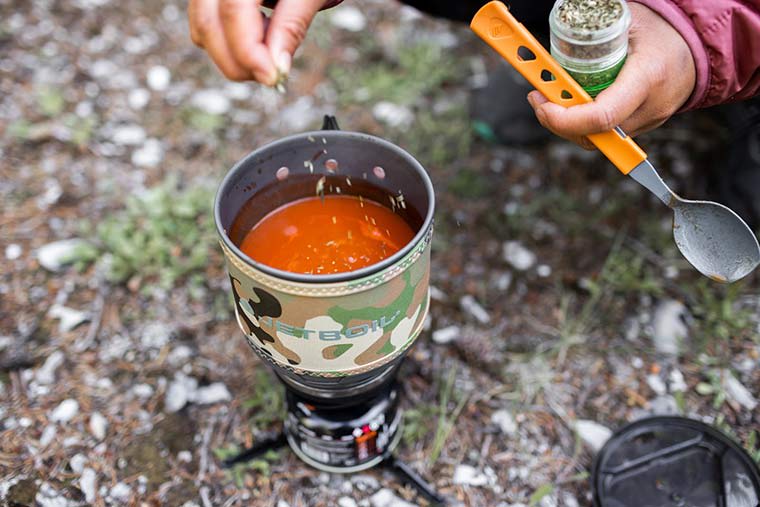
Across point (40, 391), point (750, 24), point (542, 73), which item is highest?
point (750, 24)

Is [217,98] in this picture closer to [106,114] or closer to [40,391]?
[106,114]

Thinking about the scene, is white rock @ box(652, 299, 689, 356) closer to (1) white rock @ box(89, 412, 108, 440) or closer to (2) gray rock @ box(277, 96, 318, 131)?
(2) gray rock @ box(277, 96, 318, 131)

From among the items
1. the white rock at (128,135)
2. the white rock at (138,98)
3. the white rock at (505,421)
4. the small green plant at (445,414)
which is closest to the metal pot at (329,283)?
the small green plant at (445,414)

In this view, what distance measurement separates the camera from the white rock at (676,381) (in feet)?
7.00

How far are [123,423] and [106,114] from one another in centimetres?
133

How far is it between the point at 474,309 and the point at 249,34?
123 cm

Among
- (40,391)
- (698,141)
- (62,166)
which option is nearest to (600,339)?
(698,141)

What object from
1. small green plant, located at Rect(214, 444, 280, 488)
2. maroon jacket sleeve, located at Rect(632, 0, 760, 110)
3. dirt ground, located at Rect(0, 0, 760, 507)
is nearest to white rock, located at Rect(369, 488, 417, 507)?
dirt ground, located at Rect(0, 0, 760, 507)

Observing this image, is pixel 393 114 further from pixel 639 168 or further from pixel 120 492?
pixel 120 492

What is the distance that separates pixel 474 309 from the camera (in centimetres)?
231

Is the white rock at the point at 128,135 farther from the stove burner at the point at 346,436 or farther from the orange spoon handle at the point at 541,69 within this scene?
the orange spoon handle at the point at 541,69

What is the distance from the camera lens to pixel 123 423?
6.59 feet

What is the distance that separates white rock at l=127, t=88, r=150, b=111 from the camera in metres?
2.88

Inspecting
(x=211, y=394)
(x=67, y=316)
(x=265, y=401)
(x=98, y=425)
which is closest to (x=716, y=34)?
(x=265, y=401)
